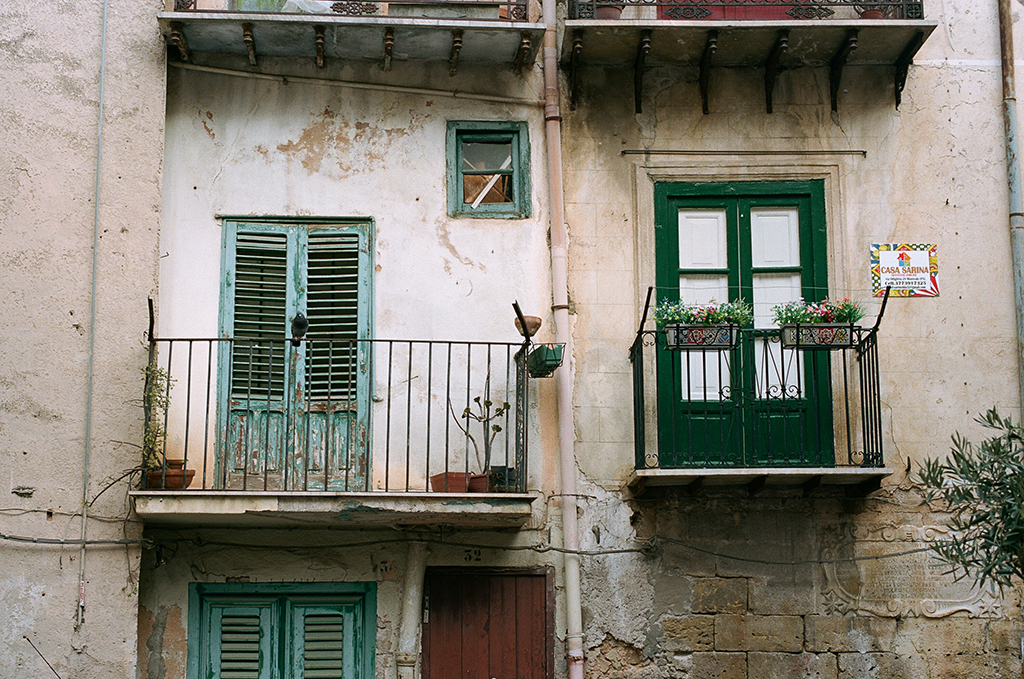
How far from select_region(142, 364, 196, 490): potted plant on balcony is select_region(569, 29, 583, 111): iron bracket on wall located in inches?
149

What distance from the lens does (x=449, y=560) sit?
9.08 meters

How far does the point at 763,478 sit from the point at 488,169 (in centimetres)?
322

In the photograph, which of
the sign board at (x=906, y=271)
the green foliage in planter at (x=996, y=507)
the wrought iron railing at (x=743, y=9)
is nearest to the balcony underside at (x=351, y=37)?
the wrought iron railing at (x=743, y=9)

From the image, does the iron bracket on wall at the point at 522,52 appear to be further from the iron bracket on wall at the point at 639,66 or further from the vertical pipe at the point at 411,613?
the vertical pipe at the point at 411,613

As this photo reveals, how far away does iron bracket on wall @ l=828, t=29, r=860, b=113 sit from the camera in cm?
936

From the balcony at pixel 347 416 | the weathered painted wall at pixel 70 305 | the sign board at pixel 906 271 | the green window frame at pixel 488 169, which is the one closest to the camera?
the weathered painted wall at pixel 70 305

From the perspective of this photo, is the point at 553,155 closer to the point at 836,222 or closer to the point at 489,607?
the point at 836,222

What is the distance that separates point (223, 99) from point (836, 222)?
4.88m

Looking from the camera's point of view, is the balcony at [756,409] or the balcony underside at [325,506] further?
the balcony at [756,409]

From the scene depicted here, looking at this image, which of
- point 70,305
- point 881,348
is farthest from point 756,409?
point 70,305

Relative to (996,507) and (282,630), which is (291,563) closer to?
(282,630)

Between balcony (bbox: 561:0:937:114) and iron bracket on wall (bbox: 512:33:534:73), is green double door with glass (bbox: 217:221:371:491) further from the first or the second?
balcony (bbox: 561:0:937:114)

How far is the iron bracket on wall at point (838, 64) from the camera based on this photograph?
936 cm

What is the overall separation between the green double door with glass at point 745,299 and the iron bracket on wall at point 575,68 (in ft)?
3.27
